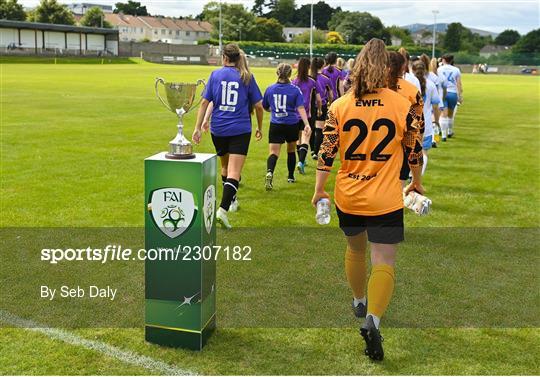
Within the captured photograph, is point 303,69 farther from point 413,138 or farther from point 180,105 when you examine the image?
point 413,138

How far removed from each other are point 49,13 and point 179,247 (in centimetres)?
10053

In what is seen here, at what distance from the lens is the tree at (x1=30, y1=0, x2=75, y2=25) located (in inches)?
3723

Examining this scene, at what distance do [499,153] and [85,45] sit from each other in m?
83.7

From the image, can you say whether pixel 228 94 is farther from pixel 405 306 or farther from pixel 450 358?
pixel 450 358

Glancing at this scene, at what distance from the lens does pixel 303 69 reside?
10781mm

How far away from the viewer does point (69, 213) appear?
7820mm

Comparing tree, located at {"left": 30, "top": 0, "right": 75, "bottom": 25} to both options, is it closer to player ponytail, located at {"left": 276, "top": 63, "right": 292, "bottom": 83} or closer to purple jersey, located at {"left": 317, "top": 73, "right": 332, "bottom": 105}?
purple jersey, located at {"left": 317, "top": 73, "right": 332, "bottom": 105}

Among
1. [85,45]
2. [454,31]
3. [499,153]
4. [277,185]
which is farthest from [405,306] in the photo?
[454,31]

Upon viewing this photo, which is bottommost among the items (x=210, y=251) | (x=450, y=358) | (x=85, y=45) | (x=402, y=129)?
(x=450, y=358)

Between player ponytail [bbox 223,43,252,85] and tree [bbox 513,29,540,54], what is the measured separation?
111 metres

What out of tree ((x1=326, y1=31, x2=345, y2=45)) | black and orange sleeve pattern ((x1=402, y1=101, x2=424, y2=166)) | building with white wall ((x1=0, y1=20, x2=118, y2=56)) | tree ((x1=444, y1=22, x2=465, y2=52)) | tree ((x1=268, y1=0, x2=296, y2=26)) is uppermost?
tree ((x1=268, y1=0, x2=296, y2=26))

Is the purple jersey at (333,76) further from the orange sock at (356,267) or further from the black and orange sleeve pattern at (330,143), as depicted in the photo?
the black and orange sleeve pattern at (330,143)

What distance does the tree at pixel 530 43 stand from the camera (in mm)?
106250

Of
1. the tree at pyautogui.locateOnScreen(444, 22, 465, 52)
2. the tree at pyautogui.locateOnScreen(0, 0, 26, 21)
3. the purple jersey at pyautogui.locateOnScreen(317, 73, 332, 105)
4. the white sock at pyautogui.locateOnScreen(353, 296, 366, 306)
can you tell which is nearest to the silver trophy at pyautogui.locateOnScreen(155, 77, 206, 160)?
the white sock at pyautogui.locateOnScreen(353, 296, 366, 306)
